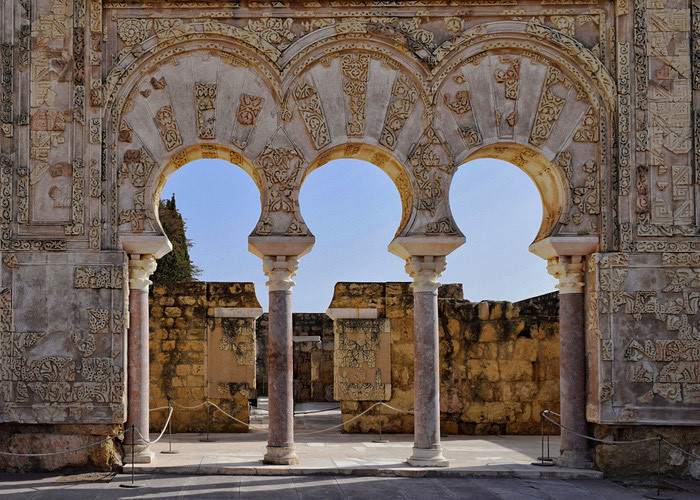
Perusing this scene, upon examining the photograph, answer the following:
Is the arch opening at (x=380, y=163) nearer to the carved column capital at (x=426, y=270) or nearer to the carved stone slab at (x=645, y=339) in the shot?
the carved column capital at (x=426, y=270)

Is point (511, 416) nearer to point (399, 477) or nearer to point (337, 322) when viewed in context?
point (337, 322)

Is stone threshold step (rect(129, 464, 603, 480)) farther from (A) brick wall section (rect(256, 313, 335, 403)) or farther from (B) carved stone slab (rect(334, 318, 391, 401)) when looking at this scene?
(A) brick wall section (rect(256, 313, 335, 403))

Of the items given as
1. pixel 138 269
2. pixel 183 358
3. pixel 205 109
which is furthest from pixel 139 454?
pixel 205 109

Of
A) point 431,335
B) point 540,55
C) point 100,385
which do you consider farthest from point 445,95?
point 100,385

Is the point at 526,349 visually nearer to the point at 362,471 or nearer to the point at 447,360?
the point at 447,360

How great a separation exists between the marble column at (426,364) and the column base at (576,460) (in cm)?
153

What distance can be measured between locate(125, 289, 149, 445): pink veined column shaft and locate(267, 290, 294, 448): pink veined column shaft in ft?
5.22

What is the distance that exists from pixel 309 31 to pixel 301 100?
35.2 inches

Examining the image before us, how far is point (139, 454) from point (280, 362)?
2030 mm

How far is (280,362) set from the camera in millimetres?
10281

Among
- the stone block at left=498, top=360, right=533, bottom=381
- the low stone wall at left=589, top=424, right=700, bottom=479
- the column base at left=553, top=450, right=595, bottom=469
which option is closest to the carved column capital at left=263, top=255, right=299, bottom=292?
the column base at left=553, top=450, right=595, bottom=469

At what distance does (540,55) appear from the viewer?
10.7 m

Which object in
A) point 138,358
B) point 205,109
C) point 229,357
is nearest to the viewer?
point 138,358

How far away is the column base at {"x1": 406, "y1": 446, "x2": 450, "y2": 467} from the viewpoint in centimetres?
1008
